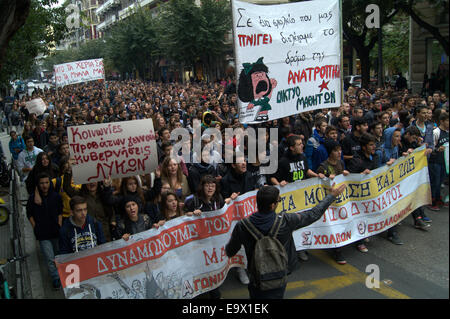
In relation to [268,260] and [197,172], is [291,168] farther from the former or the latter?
[268,260]

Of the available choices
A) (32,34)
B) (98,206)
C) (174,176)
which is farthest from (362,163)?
(32,34)

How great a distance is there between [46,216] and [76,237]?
3.18 feet

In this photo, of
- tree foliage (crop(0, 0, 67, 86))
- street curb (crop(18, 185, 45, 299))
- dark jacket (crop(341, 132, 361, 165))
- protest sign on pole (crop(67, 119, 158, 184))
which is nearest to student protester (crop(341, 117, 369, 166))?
dark jacket (crop(341, 132, 361, 165))

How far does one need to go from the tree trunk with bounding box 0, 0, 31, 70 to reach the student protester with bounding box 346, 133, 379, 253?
456cm

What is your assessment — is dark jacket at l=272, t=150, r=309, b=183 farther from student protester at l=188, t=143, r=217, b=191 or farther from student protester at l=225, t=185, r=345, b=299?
student protester at l=225, t=185, r=345, b=299

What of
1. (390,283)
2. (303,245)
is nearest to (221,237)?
(303,245)

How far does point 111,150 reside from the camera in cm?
535

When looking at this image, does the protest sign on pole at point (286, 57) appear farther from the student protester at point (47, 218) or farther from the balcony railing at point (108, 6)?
the balcony railing at point (108, 6)

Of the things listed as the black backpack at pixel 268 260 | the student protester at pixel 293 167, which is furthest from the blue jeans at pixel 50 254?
the black backpack at pixel 268 260

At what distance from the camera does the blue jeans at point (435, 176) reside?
21.7 ft

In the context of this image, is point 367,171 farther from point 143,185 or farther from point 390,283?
point 143,185

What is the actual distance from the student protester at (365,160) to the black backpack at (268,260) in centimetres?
271

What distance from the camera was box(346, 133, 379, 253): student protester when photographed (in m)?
5.86

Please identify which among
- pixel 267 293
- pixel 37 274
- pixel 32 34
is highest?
pixel 32 34
